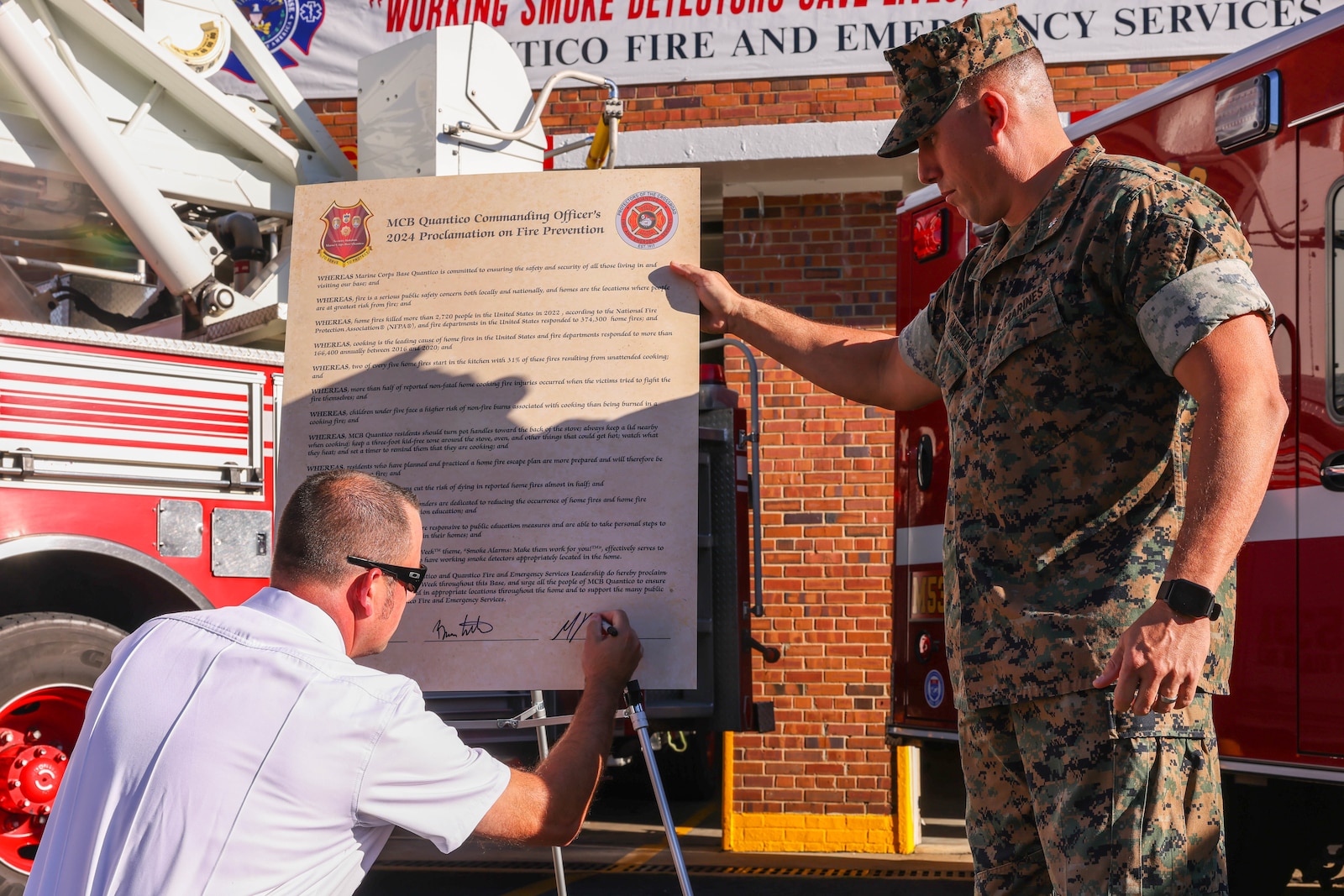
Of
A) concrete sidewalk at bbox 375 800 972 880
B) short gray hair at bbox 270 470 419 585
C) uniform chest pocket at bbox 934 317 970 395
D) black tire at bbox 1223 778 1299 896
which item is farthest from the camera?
concrete sidewalk at bbox 375 800 972 880

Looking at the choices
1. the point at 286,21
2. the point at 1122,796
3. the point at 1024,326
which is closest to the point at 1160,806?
the point at 1122,796

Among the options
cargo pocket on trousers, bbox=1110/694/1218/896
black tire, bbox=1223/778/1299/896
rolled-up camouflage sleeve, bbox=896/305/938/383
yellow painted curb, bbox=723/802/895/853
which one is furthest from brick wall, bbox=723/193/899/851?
cargo pocket on trousers, bbox=1110/694/1218/896

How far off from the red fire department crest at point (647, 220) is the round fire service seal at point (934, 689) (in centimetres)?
225

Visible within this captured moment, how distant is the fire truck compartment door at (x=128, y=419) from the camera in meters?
4.06

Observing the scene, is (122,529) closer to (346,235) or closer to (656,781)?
(346,235)

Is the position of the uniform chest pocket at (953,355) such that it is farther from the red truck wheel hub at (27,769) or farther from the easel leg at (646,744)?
the red truck wheel hub at (27,769)

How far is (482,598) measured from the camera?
2867 millimetres

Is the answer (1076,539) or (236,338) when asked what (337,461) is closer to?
(1076,539)

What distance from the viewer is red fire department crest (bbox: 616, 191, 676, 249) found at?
2885 millimetres

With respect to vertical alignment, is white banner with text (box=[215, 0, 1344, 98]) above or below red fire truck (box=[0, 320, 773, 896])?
above

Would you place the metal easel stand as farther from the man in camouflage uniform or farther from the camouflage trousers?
the camouflage trousers

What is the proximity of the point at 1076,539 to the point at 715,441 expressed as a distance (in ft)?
9.66

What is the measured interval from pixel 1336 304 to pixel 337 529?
2.59 metres

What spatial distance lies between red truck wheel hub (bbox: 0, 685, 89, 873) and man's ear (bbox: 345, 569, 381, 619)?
2534mm
